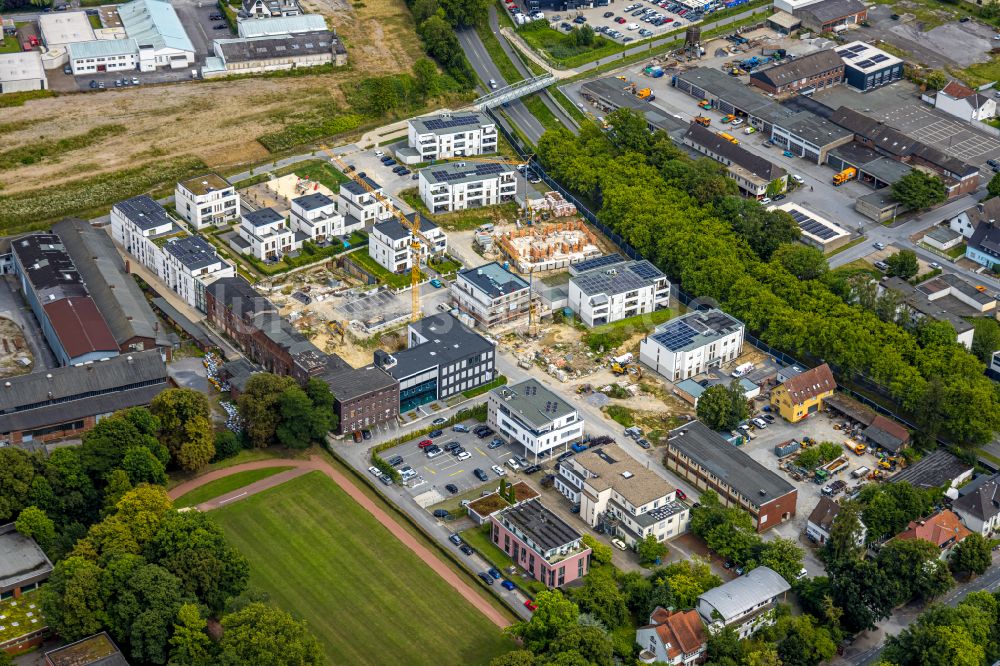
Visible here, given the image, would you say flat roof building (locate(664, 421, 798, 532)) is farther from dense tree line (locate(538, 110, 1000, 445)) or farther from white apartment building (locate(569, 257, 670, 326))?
white apartment building (locate(569, 257, 670, 326))

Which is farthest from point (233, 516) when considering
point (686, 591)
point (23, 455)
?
point (686, 591)

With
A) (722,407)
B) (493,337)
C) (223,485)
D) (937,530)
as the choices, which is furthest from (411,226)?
(937,530)

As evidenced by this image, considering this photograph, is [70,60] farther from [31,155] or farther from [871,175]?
[871,175]

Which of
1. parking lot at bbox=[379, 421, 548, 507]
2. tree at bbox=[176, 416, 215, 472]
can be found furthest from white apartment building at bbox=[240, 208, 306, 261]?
parking lot at bbox=[379, 421, 548, 507]

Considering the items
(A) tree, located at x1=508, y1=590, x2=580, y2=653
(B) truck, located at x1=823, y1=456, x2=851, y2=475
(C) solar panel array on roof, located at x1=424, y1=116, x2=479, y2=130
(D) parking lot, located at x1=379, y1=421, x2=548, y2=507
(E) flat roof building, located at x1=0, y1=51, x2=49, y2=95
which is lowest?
(B) truck, located at x1=823, y1=456, x2=851, y2=475

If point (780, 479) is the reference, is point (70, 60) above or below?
Result: above

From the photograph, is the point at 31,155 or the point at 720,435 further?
the point at 31,155

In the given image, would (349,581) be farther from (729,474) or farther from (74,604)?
(729,474)
